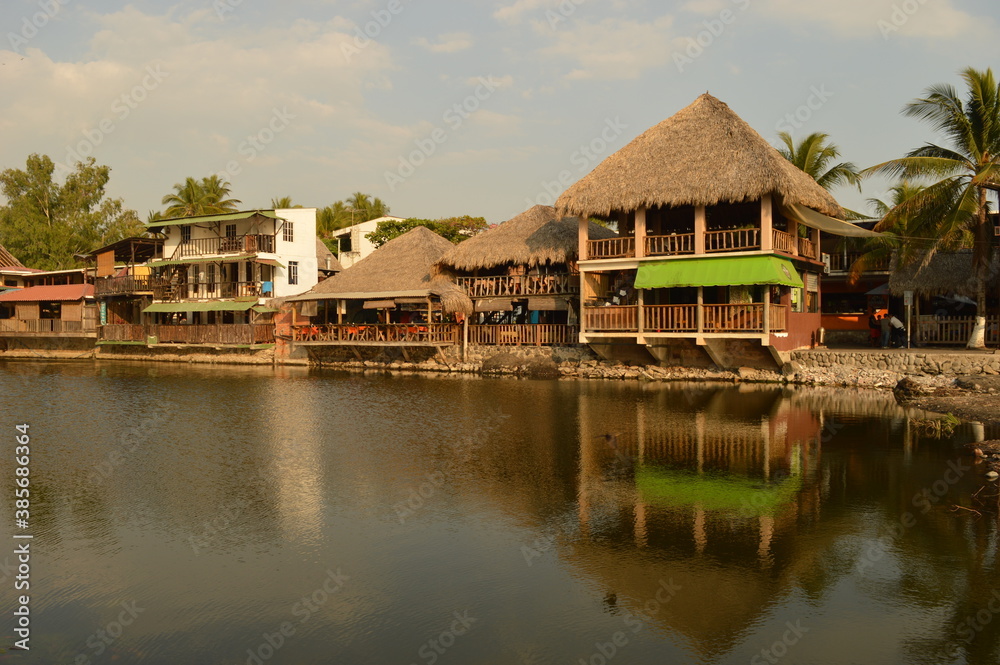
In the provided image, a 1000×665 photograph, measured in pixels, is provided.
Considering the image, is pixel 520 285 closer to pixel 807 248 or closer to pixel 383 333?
pixel 383 333

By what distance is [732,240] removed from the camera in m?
24.6

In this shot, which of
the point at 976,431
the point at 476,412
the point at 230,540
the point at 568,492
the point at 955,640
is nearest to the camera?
the point at 955,640

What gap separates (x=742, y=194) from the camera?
23.4 meters

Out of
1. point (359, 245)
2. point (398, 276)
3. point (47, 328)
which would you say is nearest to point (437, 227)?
point (359, 245)

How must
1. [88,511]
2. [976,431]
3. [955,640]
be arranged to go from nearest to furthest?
1. [955,640]
2. [88,511]
3. [976,431]

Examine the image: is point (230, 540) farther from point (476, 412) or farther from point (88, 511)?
point (476, 412)

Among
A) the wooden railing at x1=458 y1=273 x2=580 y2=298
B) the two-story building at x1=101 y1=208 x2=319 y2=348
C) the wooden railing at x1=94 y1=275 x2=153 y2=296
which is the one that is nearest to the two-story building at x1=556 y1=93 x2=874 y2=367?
the wooden railing at x1=458 y1=273 x2=580 y2=298

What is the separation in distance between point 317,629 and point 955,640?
600cm

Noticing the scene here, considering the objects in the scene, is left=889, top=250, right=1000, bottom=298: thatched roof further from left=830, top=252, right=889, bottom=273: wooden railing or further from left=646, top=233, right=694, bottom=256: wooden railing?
left=646, top=233, right=694, bottom=256: wooden railing

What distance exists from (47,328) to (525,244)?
103ft

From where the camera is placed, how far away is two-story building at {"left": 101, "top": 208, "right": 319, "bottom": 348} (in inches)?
1511

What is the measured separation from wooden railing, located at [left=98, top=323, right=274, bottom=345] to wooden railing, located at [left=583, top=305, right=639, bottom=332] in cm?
1816

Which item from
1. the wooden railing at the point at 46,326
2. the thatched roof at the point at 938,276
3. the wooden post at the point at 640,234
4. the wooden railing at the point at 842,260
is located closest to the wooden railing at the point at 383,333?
the wooden post at the point at 640,234

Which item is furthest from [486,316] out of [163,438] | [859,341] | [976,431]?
[976,431]
